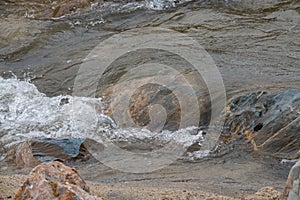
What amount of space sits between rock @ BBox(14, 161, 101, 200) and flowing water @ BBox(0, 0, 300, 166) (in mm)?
1948

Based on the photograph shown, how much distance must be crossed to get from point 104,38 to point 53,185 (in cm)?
548

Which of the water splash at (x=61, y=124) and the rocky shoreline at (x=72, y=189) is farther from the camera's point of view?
the water splash at (x=61, y=124)

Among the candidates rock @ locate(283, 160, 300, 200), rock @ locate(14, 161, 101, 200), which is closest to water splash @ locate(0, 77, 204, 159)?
rock @ locate(14, 161, 101, 200)

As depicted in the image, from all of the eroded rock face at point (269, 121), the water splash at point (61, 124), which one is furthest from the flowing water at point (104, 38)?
the eroded rock face at point (269, 121)

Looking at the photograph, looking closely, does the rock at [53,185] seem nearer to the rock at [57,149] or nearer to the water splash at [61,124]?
the rock at [57,149]

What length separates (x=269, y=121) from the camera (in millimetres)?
4301

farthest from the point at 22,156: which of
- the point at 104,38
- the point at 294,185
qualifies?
the point at 104,38

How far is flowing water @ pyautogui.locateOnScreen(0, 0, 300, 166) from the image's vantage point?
17.0 ft

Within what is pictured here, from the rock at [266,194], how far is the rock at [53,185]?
1.00m

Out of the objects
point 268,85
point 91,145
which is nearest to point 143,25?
point 268,85

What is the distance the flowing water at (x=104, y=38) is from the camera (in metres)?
5.17

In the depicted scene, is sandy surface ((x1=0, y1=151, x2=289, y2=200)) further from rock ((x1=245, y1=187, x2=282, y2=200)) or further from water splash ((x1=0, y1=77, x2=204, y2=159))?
water splash ((x1=0, y1=77, x2=204, y2=159))

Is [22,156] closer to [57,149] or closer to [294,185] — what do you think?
[57,149]

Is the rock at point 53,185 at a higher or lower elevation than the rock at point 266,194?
higher
